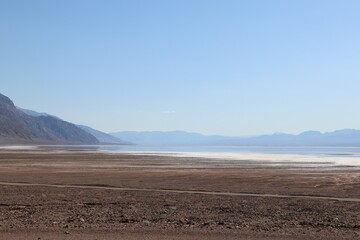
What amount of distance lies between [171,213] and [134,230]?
3277 mm

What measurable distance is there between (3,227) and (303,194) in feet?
51.1

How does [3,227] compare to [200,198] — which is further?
[200,198]

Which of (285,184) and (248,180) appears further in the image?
(248,180)

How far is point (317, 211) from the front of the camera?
18.9m

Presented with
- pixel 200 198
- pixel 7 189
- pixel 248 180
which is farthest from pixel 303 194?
pixel 7 189

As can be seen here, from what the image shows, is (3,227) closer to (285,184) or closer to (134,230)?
(134,230)

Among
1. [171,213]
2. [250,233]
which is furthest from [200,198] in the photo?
[250,233]

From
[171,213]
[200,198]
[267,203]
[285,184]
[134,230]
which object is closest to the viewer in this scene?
[134,230]

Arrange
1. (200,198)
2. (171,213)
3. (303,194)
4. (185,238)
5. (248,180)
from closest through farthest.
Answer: (185,238)
(171,213)
(200,198)
(303,194)
(248,180)

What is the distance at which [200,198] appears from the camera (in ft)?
76.3

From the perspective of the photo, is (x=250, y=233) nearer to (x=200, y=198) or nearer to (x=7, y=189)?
(x=200, y=198)

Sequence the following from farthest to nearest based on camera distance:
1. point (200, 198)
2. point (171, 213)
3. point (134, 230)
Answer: point (200, 198) < point (171, 213) < point (134, 230)

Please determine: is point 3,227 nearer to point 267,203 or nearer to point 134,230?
point 134,230

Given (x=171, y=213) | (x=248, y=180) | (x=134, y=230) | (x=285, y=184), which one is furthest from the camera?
(x=248, y=180)
